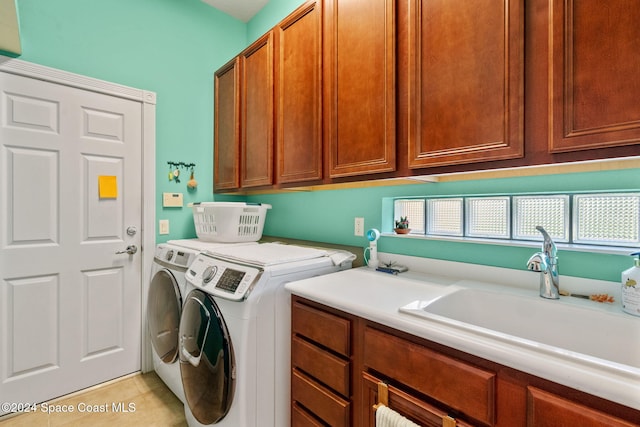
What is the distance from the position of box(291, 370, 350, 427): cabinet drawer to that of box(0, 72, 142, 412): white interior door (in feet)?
5.03

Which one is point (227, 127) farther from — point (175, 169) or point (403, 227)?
point (403, 227)

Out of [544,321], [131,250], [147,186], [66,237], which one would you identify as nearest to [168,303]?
[131,250]

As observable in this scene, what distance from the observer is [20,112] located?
1.69 m

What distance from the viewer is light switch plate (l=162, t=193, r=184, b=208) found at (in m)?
2.25

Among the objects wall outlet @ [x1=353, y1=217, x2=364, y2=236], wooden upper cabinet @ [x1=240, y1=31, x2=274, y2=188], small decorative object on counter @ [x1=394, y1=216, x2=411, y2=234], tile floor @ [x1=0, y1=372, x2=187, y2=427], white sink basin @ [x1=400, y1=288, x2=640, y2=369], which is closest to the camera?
white sink basin @ [x1=400, y1=288, x2=640, y2=369]

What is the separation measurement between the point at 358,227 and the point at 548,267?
3.13ft

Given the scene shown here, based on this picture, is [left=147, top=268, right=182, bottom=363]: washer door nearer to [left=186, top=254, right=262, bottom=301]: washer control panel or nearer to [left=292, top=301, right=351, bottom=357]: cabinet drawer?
[left=186, top=254, right=262, bottom=301]: washer control panel

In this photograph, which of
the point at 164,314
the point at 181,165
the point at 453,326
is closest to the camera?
the point at 453,326

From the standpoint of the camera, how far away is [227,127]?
2318mm

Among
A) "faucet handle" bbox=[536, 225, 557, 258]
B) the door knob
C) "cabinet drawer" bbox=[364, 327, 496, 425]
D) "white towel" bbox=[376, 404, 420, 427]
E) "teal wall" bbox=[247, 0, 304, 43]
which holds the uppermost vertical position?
"teal wall" bbox=[247, 0, 304, 43]

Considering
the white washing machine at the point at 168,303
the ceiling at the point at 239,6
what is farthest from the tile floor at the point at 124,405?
the ceiling at the point at 239,6

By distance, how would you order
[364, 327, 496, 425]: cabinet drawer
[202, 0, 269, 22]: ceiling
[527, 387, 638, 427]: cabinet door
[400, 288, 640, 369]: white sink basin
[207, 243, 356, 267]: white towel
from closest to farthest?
1. [527, 387, 638, 427]: cabinet door
2. [364, 327, 496, 425]: cabinet drawer
3. [400, 288, 640, 369]: white sink basin
4. [207, 243, 356, 267]: white towel
5. [202, 0, 269, 22]: ceiling

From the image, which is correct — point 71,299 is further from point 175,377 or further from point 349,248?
point 349,248

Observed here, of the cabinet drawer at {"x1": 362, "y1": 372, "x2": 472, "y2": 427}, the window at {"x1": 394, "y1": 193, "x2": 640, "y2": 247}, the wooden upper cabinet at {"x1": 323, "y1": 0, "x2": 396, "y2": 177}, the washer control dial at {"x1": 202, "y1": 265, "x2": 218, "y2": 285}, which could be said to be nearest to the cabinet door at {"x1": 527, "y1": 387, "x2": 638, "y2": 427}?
the cabinet drawer at {"x1": 362, "y1": 372, "x2": 472, "y2": 427}
